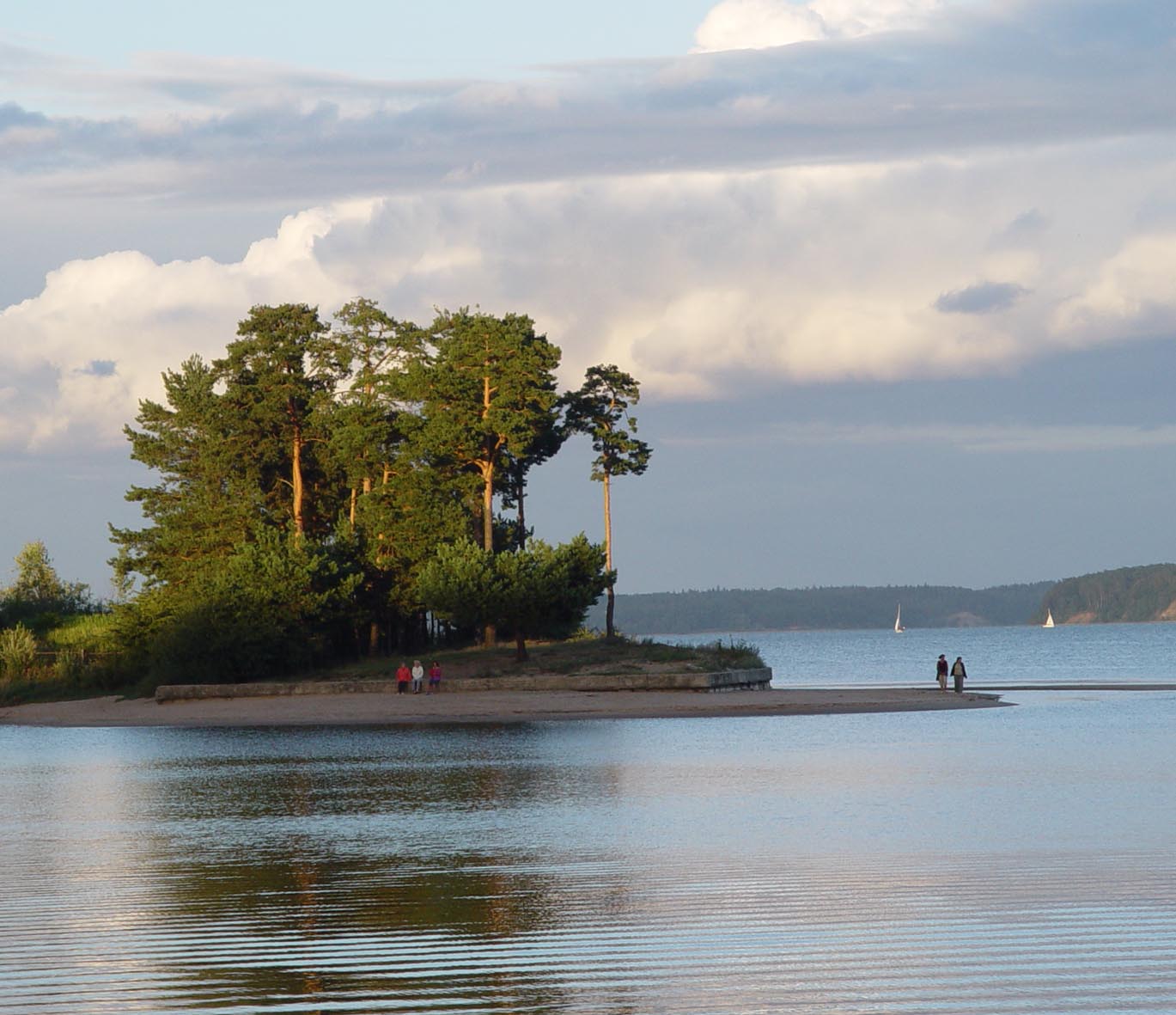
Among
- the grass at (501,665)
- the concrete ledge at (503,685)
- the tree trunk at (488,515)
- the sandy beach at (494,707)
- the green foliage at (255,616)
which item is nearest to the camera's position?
the sandy beach at (494,707)

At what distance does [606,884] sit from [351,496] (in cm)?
5480

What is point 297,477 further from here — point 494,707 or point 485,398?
point 494,707

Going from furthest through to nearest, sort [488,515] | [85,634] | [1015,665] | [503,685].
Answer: [1015,665] → [85,634] → [488,515] → [503,685]

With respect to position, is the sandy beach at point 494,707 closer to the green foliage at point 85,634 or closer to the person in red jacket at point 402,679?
the person in red jacket at point 402,679

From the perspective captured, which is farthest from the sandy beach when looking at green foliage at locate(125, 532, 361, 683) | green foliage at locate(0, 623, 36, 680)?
green foliage at locate(0, 623, 36, 680)

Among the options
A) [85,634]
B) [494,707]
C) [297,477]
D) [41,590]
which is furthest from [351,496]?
[41,590]

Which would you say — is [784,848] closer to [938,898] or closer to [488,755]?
[938,898]


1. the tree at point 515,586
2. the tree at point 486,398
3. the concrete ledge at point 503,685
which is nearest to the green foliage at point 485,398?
the tree at point 486,398

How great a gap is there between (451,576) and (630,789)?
31.3 meters

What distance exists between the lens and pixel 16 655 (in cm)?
6353

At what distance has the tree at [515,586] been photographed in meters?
55.0

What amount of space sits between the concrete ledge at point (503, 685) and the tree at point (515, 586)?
2532 millimetres

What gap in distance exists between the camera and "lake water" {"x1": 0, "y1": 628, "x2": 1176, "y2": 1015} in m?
9.87

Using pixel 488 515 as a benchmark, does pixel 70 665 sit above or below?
below
